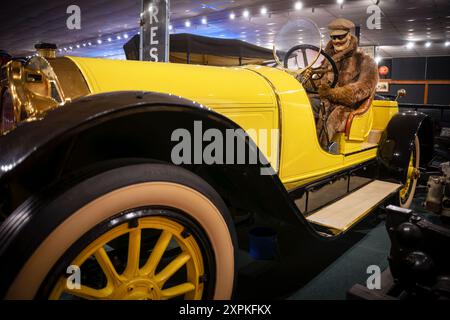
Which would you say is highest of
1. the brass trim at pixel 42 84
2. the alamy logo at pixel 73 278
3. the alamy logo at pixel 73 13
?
the alamy logo at pixel 73 13

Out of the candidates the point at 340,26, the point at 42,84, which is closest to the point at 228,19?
the point at 340,26

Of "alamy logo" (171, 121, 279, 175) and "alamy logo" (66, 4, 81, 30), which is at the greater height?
"alamy logo" (66, 4, 81, 30)

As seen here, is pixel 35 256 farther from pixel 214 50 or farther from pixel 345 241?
pixel 214 50

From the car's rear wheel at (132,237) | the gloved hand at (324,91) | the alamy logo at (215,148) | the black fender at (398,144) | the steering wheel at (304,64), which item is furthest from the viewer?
the black fender at (398,144)

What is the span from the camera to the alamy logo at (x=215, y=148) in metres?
1.58

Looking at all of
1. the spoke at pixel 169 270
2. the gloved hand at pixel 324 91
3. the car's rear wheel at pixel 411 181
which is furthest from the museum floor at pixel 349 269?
the gloved hand at pixel 324 91

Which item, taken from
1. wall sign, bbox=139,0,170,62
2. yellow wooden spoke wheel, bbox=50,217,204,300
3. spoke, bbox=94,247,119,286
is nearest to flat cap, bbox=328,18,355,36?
wall sign, bbox=139,0,170,62

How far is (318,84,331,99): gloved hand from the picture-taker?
3296mm

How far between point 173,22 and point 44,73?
11.2m

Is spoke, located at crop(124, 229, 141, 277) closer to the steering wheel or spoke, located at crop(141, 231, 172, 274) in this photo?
spoke, located at crop(141, 231, 172, 274)

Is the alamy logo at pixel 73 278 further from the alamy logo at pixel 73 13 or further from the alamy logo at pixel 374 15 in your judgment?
the alamy logo at pixel 374 15

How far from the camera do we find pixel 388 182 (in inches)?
145
